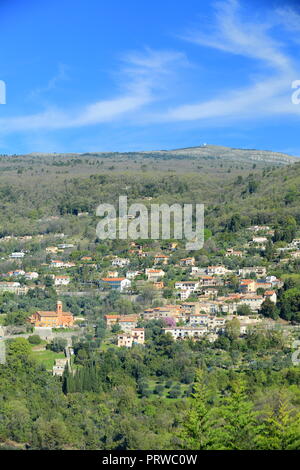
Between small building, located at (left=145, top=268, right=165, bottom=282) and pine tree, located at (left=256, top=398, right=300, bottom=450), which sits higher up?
small building, located at (left=145, top=268, right=165, bottom=282)

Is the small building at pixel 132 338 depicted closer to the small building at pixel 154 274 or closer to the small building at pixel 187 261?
the small building at pixel 154 274

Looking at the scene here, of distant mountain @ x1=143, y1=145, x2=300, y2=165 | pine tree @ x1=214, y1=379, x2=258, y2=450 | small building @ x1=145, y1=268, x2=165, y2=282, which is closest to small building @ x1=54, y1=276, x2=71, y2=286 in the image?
small building @ x1=145, y1=268, x2=165, y2=282

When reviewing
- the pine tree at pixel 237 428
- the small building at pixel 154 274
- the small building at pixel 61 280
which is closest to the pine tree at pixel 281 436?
the pine tree at pixel 237 428

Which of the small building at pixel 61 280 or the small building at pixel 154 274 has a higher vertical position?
the small building at pixel 154 274

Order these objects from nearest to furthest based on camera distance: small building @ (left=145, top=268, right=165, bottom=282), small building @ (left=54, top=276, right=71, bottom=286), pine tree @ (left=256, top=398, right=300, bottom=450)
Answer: pine tree @ (left=256, top=398, right=300, bottom=450) → small building @ (left=145, top=268, right=165, bottom=282) → small building @ (left=54, top=276, right=71, bottom=286)

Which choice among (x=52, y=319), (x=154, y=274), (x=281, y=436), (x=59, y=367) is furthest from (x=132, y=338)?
(x=281, y=436)

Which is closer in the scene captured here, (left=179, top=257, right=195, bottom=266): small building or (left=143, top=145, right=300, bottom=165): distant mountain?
(left=179, top=257, right=195, bottom=266): small building

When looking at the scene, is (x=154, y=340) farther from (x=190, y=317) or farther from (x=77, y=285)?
(x=77, y=285)

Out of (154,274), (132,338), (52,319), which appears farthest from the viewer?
(154,274)

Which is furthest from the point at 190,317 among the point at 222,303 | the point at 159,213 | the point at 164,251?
the point at 159,213

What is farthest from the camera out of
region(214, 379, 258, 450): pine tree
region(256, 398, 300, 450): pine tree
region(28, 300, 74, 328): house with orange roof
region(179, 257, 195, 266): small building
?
region(179, 257, 195, 266): small building

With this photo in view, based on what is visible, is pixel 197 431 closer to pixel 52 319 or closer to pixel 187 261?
pixel 52 319

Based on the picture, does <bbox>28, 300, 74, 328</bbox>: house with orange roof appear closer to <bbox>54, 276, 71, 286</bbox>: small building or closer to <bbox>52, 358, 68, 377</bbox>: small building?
<bbox>52, 358, 68, 377</bbox>: small building
